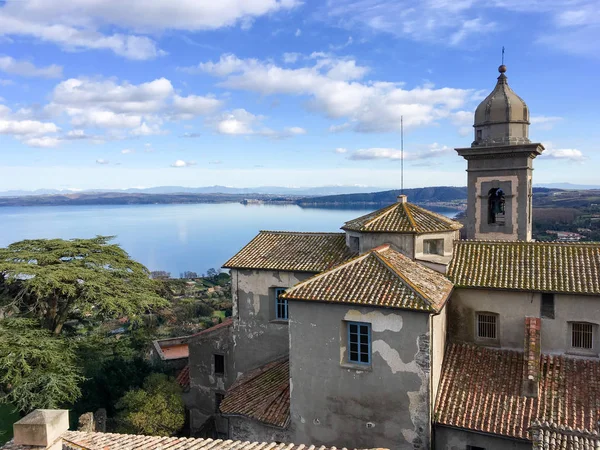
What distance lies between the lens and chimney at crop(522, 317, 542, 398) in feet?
42.2

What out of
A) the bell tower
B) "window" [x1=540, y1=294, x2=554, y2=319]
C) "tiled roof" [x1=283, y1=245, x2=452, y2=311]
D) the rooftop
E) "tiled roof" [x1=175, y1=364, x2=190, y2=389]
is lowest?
"tiled roof" [x1=175, y1=364, x2=190, y2=389]

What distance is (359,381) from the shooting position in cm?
1317

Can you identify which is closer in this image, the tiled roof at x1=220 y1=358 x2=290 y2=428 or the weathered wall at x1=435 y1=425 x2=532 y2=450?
the weathered wall at x1=435 y1=425 x2=532 y2=450

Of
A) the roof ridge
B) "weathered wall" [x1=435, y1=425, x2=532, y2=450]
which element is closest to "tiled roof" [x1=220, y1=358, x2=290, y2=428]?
"weathered wall" [x1=435, y1=425, x2=532, y2=450]

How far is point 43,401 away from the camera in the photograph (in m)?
15.6

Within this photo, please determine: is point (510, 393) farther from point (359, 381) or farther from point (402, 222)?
point (402, 222)

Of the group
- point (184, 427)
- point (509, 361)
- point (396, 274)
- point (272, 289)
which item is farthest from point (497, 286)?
point (184, 427)

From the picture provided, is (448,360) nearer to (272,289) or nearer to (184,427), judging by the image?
(272,289)

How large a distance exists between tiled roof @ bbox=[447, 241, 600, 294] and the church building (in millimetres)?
52

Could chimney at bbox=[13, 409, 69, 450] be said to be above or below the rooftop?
below

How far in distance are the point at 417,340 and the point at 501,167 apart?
34.6ft

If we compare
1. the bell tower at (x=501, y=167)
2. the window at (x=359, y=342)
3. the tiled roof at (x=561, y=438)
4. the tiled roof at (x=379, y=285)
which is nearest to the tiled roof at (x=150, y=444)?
the window at (x=359, y=342)

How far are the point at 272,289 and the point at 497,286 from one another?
8083 millimetres

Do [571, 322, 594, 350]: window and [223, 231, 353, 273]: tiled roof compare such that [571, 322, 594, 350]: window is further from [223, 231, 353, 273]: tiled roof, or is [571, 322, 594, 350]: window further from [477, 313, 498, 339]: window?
[223, 231, 353, 273]: tiled roof
